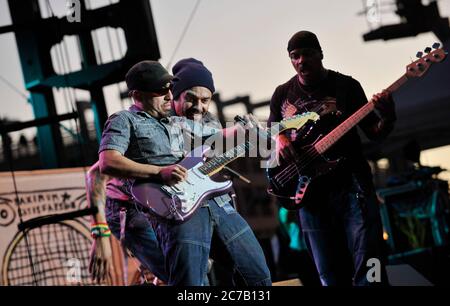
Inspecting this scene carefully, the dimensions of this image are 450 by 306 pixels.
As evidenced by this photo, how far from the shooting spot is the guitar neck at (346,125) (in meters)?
3.81

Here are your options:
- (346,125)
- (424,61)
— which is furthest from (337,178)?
(424,61)

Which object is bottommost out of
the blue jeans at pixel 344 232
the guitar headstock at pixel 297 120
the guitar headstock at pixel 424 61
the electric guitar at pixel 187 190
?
the blue jeans at pixel 344 232

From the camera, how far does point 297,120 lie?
396cm

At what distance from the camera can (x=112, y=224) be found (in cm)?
407

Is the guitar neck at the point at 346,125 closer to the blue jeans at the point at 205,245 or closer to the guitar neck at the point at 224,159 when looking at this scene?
the guitar neck at the point at 224,159

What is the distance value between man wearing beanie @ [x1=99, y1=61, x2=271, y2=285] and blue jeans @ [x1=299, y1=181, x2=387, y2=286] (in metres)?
0.44

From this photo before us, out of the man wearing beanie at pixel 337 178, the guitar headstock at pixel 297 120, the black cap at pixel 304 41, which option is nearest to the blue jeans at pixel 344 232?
the man wearing beanie at pixel 337 178

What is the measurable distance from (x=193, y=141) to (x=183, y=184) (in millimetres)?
281

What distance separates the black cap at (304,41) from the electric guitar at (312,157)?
403 mm

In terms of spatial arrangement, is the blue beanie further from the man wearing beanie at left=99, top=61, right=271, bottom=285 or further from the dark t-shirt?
the dark t-shirt

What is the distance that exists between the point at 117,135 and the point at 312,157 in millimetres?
1059

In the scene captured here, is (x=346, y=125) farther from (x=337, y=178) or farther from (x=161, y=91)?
(x=161, y=91)

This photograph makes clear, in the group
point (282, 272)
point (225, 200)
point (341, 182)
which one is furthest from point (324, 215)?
point (282, 272)
